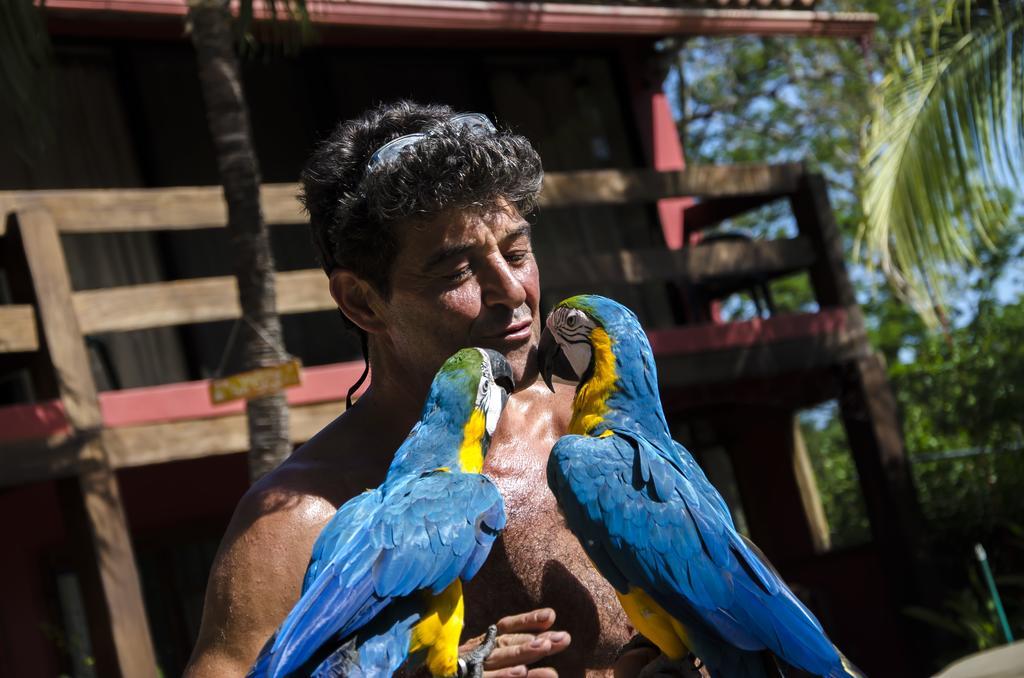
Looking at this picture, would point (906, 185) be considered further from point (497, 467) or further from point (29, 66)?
point (497, 467)

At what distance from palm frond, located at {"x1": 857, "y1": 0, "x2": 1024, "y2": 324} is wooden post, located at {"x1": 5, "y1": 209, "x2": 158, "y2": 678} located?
436 cm

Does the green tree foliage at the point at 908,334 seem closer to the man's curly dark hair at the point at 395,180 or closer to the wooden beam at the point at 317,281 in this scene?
the wooden beam at the point at 317,281

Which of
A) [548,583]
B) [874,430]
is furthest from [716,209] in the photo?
[548,583]

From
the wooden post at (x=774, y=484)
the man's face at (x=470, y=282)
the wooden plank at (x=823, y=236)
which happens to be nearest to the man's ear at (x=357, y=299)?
the man's face at (x=470, y=282)

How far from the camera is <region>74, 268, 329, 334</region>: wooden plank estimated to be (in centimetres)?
670

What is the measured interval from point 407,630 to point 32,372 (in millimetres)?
5288

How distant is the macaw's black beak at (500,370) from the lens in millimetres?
2158

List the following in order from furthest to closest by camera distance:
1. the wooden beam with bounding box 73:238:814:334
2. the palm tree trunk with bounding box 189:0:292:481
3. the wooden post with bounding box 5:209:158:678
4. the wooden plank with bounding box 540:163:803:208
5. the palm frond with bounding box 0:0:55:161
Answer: the wooden plank with bounding box 540:163:803:208, the wooden beam with bounding box 73:238:814:334, the wooden post with bounding box 5:209:158:678, the palm tree trunk with bounding box 189:0:292:481, the palm frond with bounding box 0:0:55:161

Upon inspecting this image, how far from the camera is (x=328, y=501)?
8.05 feet

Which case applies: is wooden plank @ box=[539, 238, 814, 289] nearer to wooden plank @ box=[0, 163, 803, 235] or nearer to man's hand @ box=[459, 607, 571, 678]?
wooden plank @ box=[0, 163, 803, 235]

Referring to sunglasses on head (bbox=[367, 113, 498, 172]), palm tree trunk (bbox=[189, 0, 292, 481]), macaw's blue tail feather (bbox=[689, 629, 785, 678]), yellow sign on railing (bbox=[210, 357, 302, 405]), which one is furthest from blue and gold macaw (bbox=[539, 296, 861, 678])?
palm tree trunk (bbox=[189, 0, 292, 481])

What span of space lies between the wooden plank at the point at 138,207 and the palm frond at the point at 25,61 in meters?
1.09

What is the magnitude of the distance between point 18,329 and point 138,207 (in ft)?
3.18

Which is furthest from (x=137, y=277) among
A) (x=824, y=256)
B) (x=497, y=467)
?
(x=497, y=467)
